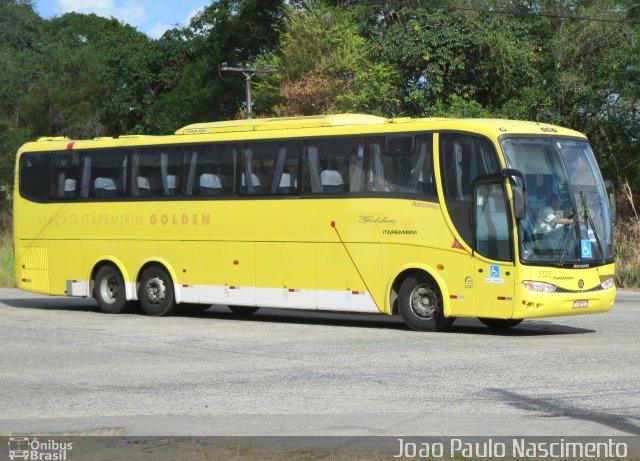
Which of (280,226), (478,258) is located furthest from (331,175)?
(478,258)

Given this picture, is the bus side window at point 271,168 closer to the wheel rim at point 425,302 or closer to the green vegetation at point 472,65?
the wheel rim at point 425,302

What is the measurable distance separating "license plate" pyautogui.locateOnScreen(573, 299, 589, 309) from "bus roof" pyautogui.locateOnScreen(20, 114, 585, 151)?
257cm

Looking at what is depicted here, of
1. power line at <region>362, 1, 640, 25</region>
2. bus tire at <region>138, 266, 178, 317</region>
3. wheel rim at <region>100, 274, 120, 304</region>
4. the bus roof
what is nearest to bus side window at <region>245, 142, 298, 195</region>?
the bus roof

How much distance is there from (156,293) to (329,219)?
4.32 meters

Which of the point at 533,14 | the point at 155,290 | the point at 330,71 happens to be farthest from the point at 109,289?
the point at 533,14

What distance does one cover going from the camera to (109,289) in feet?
74.8

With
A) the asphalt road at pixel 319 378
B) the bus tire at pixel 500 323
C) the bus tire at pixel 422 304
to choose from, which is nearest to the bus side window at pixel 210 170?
the asphalt road at pixel 319 378

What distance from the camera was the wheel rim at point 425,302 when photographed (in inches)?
711

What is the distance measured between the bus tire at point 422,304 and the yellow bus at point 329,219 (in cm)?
3

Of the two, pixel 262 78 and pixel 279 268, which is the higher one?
pixel 262 78

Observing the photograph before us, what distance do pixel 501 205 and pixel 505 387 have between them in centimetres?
568

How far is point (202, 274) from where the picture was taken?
21156mm

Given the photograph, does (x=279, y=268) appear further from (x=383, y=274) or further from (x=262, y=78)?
(x=262, y=78)

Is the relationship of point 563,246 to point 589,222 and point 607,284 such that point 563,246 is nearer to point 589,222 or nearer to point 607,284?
point 589,222
